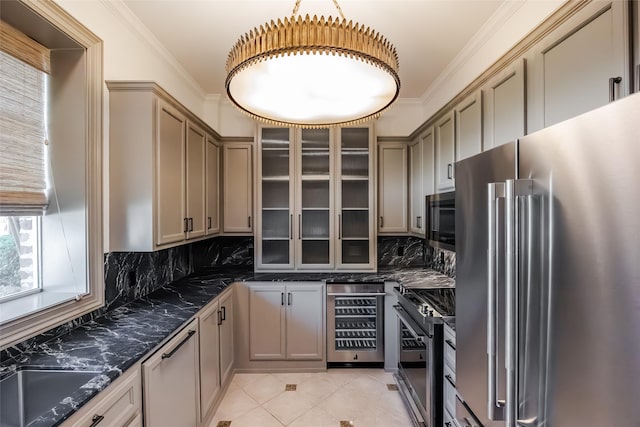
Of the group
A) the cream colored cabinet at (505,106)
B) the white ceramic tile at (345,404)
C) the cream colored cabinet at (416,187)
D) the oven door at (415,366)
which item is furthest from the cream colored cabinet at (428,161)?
the white ceramic tile at (345,404)

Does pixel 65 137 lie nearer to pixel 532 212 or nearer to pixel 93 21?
pixel 93 21

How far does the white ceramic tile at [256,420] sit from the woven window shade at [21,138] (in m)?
1.91

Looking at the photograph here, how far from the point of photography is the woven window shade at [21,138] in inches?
54.8

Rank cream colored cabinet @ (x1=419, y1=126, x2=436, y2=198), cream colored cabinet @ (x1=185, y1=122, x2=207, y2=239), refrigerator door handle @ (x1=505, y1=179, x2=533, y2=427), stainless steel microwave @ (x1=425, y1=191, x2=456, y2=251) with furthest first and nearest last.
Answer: cream colored cabinet @ (x1=419, y1=126, x2=436, y2=198) → cream colored cabinet @ (x1=185, y1=122, x2=207, y2=239) → stainless steel microwave @ (x1=425, y1=191, x2=456, y2=251) → refrigerator door handle @ (x1=505, y1=179, x2=533, y2=427)

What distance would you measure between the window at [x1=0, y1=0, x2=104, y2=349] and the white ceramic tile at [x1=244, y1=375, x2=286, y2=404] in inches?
58.1

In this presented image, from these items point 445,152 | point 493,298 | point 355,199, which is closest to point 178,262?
point 355,199

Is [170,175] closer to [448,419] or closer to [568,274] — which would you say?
[568,274]

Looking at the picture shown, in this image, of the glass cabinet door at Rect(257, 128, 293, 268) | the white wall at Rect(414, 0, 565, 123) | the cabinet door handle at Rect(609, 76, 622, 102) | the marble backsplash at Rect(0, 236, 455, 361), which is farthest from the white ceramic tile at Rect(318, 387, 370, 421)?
the white wall at Rect(414, 0, 565, 123)

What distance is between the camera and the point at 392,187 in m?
3.29

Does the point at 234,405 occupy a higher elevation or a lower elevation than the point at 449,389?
lower

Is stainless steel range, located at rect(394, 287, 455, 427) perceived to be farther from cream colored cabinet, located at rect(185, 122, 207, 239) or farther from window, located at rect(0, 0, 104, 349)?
window, located at rect(0, 0, 104, 349)

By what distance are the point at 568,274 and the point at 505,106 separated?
1.23m

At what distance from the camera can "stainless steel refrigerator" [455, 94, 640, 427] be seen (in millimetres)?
592

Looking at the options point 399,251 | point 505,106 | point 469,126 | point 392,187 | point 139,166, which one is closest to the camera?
point 505,106
